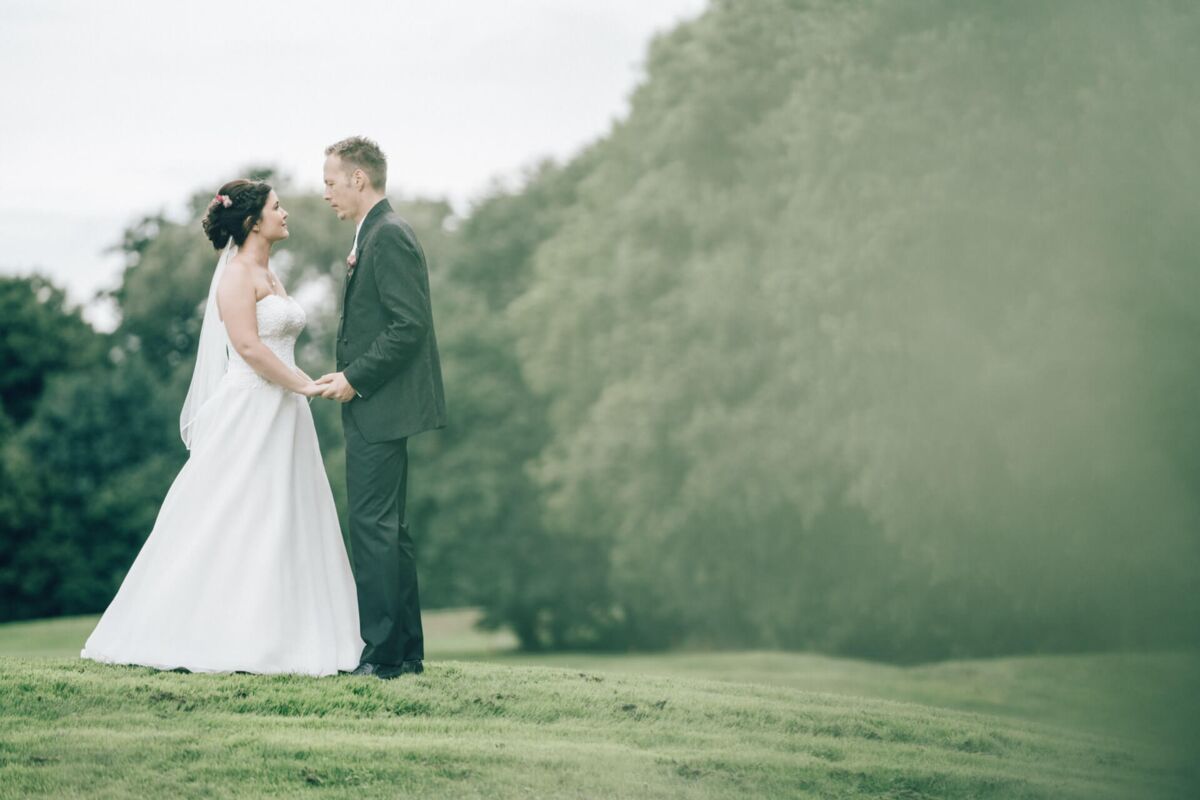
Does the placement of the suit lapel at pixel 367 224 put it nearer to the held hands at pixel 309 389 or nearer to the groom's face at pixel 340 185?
the groom's face at pixel 340 185

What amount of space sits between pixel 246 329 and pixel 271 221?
2.22 ft

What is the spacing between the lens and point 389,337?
26.1 feet

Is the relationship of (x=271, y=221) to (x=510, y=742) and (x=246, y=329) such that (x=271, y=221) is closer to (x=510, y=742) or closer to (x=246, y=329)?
(x=246, y=329)

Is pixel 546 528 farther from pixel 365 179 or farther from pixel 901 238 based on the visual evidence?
pixel 365 179

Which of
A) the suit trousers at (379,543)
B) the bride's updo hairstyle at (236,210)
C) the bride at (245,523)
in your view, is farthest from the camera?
the bride's updo hairstyle at (236,210)

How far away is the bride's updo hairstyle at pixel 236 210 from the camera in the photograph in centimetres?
841

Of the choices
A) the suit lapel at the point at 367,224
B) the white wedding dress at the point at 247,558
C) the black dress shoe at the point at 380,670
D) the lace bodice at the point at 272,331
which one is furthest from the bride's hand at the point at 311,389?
the black dress shoe at the point at 380,670

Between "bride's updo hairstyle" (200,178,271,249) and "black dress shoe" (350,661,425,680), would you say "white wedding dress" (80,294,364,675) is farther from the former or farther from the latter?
"bride's updo hairstyle" (200,178,271,249)

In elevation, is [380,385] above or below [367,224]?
below

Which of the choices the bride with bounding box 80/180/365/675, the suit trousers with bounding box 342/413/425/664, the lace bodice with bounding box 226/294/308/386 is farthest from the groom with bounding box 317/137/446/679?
the lace bodice with bounding box 226/294/308/386

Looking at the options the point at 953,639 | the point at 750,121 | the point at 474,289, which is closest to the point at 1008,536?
the point at 953,639

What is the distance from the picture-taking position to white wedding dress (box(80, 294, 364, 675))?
26.7ft

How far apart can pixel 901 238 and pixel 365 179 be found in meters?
13.8

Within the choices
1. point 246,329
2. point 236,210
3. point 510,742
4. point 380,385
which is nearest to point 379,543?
point 380,385
